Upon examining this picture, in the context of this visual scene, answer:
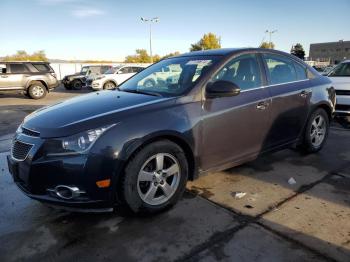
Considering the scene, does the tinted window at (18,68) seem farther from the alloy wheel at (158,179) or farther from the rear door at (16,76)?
the alloy wheel at (158,179)

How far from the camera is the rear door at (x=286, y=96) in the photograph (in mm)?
4348

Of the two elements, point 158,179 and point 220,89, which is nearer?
point 158,179

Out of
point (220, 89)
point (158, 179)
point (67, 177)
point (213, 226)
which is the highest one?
point (220, 89)

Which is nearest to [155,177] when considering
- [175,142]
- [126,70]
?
[175,142]

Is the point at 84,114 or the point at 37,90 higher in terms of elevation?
the point at 84,114

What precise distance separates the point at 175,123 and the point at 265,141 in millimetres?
1532

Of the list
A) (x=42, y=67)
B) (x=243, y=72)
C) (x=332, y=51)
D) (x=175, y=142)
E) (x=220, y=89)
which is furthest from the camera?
(x=332, y=51)

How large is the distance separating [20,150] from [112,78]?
591 inches

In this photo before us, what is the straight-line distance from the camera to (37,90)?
15.5 meters

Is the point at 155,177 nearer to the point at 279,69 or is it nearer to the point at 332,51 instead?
the point at 279,69

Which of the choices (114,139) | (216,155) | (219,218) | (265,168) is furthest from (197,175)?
(265,168)

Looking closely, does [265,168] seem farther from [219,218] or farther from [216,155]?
[219,218]

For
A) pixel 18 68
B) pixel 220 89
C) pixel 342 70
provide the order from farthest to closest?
pixel 18 68 → pixel 342 70 → pixel 220 89

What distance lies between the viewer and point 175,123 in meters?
3.31
